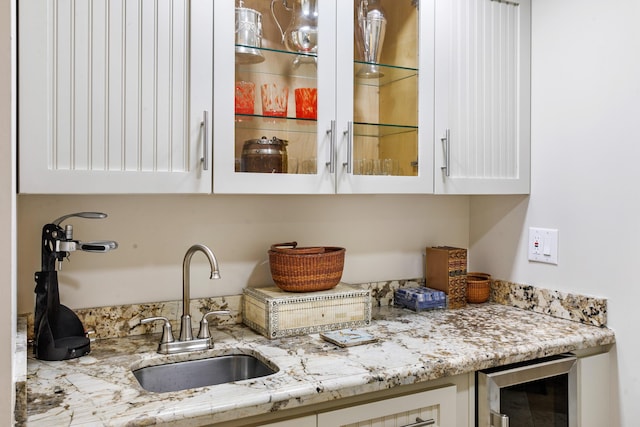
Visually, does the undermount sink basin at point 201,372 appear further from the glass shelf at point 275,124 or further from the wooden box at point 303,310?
the glass shelf at point 275,124

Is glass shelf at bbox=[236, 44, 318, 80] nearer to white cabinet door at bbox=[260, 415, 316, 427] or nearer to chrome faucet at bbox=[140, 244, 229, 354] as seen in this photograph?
chrome faucet at bbox=[140, 244, 229, 354]

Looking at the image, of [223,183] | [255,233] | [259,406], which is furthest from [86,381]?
[255,233]

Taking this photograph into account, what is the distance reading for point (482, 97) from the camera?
79.1 inches

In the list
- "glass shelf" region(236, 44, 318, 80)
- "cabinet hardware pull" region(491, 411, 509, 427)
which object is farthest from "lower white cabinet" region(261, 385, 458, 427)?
"glass shelf" region(236, 44, 318, 80)

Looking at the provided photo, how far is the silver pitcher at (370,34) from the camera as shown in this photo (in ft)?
5.83

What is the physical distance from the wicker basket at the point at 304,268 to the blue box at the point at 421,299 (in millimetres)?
411

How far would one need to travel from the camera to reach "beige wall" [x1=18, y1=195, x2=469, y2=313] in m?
1.67

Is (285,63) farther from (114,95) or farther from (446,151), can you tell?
(446,151)

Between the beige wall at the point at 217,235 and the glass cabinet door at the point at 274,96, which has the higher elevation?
the glass cabinet door at the point at 274,96

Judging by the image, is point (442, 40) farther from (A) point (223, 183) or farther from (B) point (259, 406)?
(B) point (259, 406)

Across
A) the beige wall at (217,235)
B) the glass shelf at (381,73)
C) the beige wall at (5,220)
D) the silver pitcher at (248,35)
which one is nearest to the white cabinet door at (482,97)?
the glass shelf at (381,73)

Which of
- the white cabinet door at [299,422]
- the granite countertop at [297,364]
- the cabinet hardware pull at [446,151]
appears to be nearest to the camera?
the granite countertop at [297,364]

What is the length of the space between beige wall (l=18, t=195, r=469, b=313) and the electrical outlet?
382 millimetres

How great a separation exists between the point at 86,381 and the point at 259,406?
0.45m
